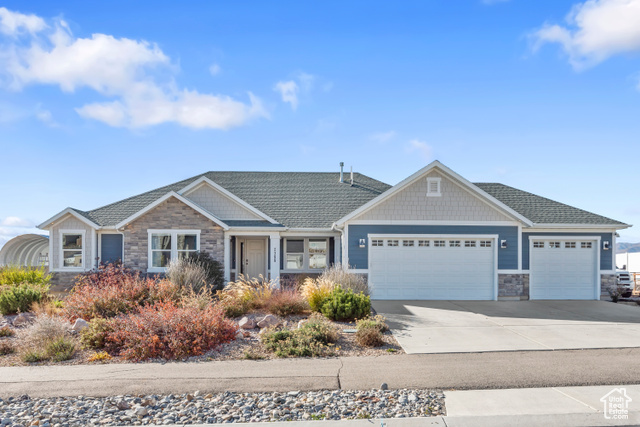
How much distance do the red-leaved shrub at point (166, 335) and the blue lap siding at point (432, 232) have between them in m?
7.50

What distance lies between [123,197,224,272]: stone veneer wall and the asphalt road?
31.0 ft

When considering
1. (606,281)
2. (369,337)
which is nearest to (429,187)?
(606,281)

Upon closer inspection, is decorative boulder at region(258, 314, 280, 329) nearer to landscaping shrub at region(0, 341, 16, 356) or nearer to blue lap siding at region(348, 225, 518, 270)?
landscaping shrub at region(0, 341, 16, 356)

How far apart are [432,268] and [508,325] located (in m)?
5.12

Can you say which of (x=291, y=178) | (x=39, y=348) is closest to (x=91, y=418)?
(x=39, y=348)

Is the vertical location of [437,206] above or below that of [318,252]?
above

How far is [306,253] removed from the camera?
64.3ft

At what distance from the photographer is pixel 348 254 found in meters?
16.5

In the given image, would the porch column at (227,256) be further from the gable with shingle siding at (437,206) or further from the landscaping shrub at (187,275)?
the gable with shingle siding at (437,206)

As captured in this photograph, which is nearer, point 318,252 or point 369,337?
point 369,337

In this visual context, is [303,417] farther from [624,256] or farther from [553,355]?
[624,256]

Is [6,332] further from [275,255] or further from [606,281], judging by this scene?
[606,281]

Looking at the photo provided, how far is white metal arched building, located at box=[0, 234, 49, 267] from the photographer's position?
22844 mm

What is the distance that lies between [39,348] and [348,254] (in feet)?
33.2
